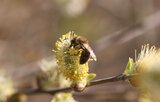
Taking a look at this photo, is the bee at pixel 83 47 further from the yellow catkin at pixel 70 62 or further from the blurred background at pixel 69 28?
the blurred background at pixel 69 28

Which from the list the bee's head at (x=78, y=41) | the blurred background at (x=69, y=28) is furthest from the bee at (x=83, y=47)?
the blurred background at (x=69, y=28)

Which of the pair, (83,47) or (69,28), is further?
(69,28)

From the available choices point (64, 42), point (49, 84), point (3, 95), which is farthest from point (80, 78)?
point (3, 95)

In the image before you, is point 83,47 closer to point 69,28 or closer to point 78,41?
point 78,41

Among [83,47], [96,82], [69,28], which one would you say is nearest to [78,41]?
[83,47]

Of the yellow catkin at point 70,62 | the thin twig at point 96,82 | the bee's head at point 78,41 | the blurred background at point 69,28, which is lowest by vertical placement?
the thin twig at point 96,82

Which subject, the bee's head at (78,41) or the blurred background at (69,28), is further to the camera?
the blurred background at (69,28)
